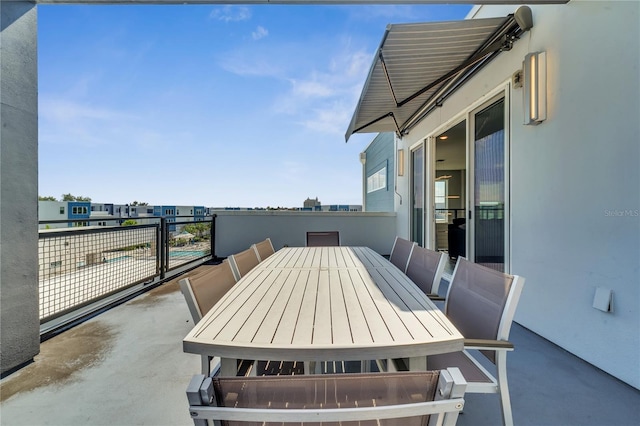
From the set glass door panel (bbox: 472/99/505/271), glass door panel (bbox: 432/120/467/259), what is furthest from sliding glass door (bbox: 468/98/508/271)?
glass door panel (bbox: 432/120/467/259)

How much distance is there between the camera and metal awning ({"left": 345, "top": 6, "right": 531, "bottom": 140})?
246 cm

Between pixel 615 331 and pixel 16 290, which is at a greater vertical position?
pixel 16 290

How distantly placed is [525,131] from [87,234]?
15.8 feet

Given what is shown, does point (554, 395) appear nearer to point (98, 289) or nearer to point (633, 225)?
point (633, 225)

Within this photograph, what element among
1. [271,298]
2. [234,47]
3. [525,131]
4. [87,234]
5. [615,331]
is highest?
[234,47]

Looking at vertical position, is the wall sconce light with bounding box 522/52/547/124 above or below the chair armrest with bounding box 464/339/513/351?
above

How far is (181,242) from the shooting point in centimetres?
496

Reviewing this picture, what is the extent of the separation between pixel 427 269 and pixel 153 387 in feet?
6.63

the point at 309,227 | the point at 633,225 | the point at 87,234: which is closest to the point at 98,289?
the point at 87,234

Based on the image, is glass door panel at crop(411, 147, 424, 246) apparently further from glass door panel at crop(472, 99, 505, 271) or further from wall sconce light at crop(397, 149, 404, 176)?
glass door panel at crop(472, 99, 505, 271)

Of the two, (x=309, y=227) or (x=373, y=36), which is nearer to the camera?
(x=373, y=36)

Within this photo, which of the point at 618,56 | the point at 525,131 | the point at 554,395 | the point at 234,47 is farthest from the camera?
the point at 234,47

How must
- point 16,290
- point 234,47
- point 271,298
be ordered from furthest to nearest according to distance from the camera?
point 234,47 < point 16,290 < point 271,298

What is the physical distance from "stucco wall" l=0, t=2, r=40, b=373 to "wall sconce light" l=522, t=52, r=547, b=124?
13.4 ft
